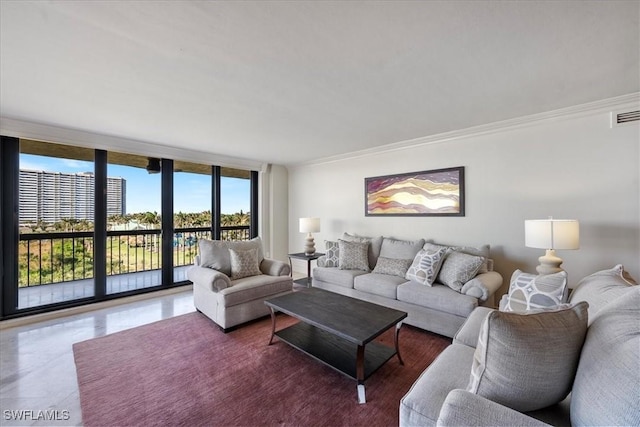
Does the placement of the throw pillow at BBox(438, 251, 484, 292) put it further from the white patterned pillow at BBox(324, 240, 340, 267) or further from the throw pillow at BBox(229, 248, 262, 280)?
the throw pillow at BBox(229, 248, 262, 280)

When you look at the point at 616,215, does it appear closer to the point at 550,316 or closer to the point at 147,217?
the point at 550,316

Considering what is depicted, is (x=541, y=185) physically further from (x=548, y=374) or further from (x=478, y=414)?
(x=478, y=414)

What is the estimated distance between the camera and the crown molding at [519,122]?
8.20 ft

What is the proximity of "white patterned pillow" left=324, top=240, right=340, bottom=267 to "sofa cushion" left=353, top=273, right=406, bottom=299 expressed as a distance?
61 centimetres

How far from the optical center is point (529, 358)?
3.18ft

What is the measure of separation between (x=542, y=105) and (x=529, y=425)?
9.59 feet

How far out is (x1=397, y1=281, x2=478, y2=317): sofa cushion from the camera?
2.55 metres

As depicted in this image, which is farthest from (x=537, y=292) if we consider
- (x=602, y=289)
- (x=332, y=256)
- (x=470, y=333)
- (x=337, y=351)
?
(x=332, y=256)

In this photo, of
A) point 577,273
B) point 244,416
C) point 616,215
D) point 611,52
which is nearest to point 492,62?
point 611,52

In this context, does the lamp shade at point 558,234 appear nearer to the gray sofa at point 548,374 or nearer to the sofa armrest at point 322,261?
the gray sofa at point 548,374

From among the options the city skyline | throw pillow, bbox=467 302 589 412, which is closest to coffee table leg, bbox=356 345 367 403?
throw pillow, bbox=467 302 589 412

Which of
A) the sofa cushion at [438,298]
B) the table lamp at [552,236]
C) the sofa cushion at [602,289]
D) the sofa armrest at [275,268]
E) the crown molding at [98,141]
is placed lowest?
the sofa cushion at [438,298]

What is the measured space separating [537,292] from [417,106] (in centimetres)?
190

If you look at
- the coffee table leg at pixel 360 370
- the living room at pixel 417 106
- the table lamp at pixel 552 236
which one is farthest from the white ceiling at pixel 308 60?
the coffee table leg at pixel 360 370
